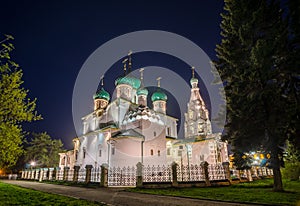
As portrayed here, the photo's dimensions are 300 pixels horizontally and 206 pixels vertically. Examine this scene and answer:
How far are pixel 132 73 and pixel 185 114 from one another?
1919cm

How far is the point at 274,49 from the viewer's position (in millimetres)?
11094

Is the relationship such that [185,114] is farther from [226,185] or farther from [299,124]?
[299,124]

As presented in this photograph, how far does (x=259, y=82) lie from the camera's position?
37.8ft

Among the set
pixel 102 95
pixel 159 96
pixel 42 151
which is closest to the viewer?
pixel 102 95

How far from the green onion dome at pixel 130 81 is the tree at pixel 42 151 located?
2660 cm

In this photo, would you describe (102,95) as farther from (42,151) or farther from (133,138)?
(42,151)

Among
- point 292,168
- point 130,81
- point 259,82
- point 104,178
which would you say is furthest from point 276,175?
point 130,81

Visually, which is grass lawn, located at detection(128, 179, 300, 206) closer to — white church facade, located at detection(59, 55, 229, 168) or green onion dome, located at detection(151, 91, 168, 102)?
white church facade, located at detection(59, 55, 229, 168)

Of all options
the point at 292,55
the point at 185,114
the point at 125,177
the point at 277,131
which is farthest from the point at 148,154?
the point at 185,114


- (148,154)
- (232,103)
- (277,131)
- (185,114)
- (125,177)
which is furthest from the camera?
(185,114)

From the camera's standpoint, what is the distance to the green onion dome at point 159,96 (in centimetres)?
3819

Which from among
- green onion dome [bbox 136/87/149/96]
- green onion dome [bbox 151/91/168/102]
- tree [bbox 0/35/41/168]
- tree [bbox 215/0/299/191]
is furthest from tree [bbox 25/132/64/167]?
tree [bbox 215/0/299/191]

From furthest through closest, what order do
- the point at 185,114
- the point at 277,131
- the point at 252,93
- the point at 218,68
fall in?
the point at 185,114
the point at 218,68
the point at 252,93
the point at 277,131

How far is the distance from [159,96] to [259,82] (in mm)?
27062
